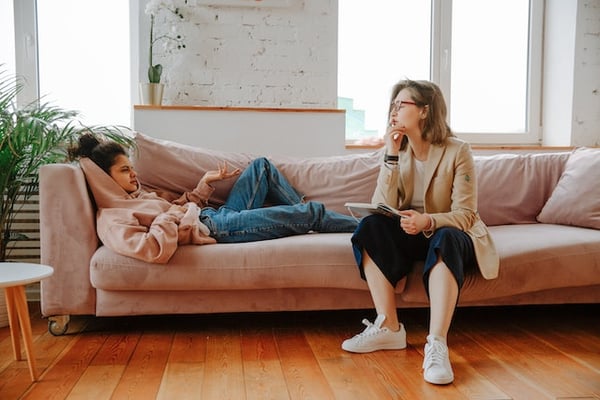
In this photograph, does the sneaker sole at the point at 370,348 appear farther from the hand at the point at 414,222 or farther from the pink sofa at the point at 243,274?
the hand at the point at 414,222

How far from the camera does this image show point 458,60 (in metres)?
3.98

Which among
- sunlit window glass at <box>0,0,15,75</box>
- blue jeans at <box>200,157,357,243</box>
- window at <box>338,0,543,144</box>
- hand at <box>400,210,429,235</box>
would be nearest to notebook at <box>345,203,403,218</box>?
hand at <box>400,210,429,235</box>

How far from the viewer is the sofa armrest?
2.15 meters

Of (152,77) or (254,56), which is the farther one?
(254,56)

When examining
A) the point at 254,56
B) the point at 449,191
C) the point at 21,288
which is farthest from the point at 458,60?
the point at 21,288

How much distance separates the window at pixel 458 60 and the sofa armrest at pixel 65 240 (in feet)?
6.94

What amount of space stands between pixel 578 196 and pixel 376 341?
1.28 meters

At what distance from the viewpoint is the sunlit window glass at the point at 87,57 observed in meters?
3.53

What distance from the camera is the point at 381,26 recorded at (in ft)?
12.9

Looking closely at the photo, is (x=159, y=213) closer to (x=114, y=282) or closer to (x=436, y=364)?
(x=114, y=282)

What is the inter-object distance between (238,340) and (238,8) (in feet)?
7.11

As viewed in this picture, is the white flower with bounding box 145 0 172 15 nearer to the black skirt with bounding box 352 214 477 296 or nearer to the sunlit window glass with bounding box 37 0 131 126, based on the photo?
the sunlit window glass with bounding box 37 0 131 126

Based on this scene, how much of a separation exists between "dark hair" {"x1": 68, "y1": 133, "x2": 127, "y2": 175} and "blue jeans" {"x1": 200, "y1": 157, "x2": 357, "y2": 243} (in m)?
0.43

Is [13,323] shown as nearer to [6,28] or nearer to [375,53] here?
[6,28]
